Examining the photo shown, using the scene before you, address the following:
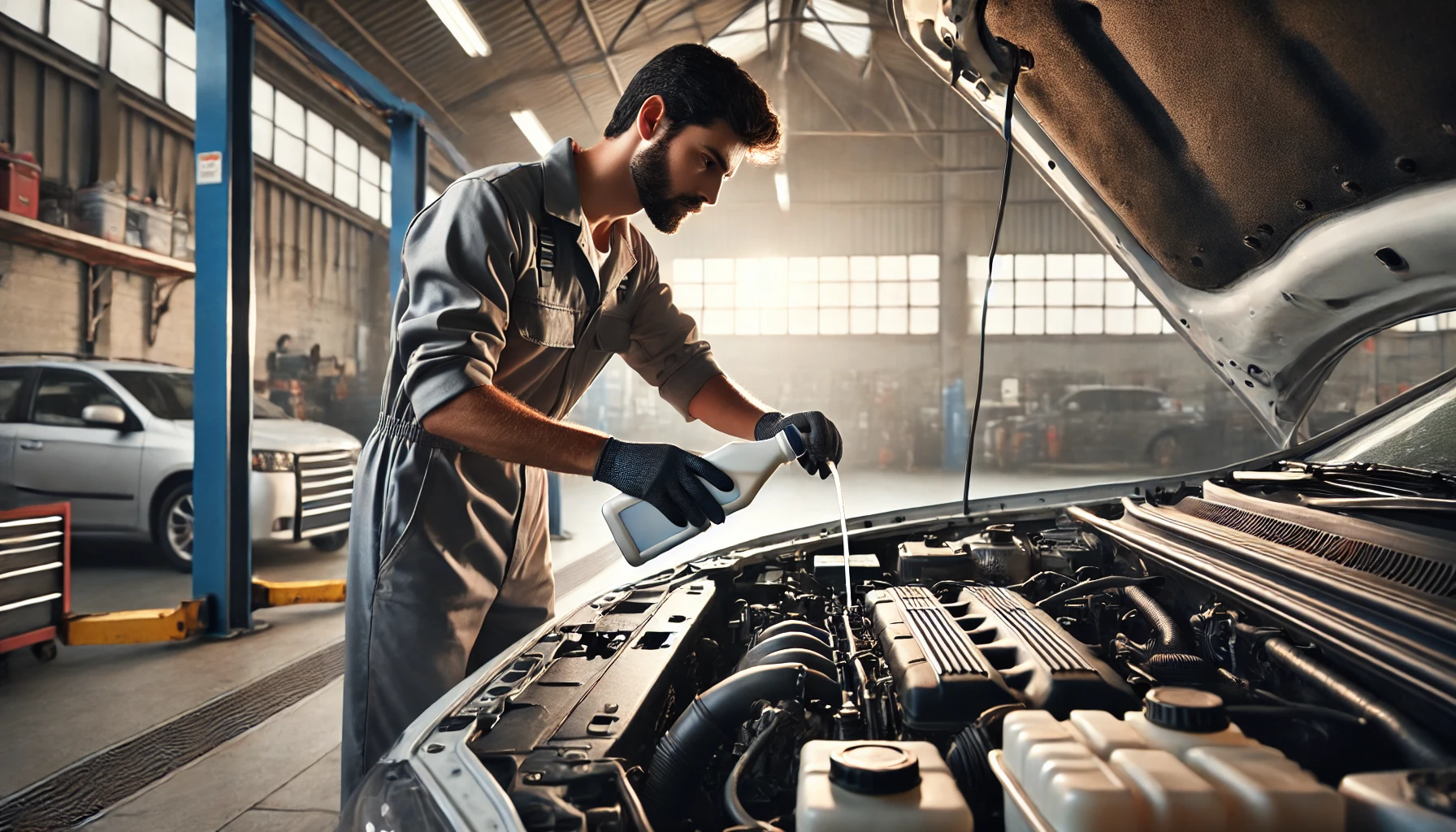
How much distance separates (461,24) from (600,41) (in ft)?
10.6

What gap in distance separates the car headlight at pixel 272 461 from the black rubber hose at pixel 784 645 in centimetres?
404

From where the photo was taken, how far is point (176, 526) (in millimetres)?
4496

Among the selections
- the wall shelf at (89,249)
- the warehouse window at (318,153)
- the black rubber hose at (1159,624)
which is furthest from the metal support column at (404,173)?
the warehouse window at (318,153)

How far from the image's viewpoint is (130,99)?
6625 mm

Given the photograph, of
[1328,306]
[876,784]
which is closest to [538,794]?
[876,784]

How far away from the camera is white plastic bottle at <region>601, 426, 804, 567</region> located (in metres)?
1.21

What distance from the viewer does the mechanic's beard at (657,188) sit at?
144cm

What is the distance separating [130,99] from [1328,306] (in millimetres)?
8153

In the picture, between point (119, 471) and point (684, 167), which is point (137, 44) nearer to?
point (119, 471)

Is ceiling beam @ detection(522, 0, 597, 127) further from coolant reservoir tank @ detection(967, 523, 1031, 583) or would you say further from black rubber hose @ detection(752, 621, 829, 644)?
black rubber hose @ detection(752, 621, 829, 644)

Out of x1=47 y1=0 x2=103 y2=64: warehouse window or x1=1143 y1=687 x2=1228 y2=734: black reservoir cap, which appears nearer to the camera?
x1=1143 y1=687 x2=1228 y2=734: black reservoir cap

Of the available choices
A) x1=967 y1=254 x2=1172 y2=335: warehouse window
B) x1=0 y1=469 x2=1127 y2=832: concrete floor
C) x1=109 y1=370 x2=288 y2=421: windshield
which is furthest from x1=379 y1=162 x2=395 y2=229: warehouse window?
x1=967 y1=254 x2=1172 y2=335: warehouse window

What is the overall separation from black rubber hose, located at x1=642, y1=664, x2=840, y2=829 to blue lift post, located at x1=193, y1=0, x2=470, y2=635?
313 centimetres

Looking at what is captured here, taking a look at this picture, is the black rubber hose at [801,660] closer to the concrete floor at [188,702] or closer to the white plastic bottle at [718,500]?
the white plastic bottle at [718,500]
